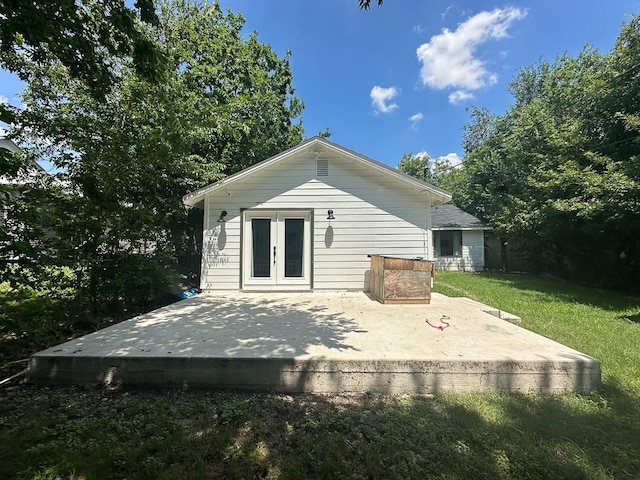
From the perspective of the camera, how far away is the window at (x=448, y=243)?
55.7 ft

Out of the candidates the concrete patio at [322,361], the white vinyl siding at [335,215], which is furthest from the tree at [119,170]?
the concrete patio at [322,361]

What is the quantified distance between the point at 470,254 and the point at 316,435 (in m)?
16.6

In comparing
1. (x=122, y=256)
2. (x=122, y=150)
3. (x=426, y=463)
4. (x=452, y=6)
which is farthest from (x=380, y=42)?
(x=426, y=463)

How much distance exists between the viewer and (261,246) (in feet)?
26.1

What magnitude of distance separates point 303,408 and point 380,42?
569 inches

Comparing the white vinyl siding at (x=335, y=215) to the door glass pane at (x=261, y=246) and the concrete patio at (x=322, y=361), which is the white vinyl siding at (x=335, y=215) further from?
the concrete patio at (x=322, y=361)

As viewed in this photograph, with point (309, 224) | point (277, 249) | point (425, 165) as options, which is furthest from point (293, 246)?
point (425, 165)

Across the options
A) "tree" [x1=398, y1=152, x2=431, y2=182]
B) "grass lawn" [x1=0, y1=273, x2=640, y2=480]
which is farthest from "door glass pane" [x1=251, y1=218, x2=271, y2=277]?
"tree" [x1=398, y1=152, x2=431, y2=182]

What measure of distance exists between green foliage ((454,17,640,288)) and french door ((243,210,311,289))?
28.2 feet

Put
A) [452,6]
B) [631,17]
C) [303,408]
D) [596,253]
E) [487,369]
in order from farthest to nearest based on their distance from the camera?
[596,253] → [631,17] → [452,6] → [487,369] → [303,408]

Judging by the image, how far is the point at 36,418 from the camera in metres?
2.58

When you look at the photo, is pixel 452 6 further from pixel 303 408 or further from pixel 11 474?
pixel 11 474

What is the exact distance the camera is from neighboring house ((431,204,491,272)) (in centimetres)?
1675

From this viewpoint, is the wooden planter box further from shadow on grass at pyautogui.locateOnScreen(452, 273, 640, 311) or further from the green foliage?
the green foliage
